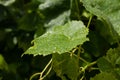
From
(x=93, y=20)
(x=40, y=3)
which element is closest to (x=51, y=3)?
(x=40, y=3)

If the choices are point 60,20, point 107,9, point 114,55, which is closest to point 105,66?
point 114,55

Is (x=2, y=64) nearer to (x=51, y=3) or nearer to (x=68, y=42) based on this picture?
(x=51, y=3)

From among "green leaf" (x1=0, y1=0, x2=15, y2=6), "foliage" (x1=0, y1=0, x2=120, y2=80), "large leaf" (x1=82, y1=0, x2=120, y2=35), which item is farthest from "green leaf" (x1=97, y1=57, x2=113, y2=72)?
"green leaf" (x1=0, y1=0, x2=15, y2=6)

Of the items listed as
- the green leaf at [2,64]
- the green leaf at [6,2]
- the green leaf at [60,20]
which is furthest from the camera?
the green leaf at [6,2]

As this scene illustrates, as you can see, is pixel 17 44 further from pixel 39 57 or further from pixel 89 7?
pixel 89 7

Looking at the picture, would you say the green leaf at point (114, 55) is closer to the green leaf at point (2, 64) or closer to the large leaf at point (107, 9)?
the large leaf at point (107, 9)

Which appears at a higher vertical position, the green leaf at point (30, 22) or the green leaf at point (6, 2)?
the green leaf at point (30, 22)

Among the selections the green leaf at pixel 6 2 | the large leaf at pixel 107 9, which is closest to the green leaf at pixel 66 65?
the large leaf at pixel 107 9
